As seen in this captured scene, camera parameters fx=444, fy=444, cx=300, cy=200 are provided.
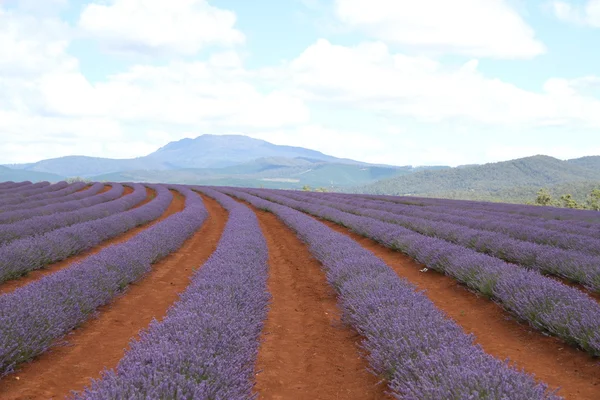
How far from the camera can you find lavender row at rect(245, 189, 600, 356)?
388 centimetres

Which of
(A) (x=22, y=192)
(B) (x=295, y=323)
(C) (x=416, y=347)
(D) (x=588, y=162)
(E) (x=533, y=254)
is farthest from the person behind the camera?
(D) (x=588, y=162)

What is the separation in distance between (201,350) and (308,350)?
159 cm

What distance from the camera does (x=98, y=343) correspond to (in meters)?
4.23

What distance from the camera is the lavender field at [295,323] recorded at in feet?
9.14

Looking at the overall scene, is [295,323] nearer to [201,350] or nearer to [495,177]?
[201,350]

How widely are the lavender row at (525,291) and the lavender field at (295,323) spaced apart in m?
0.02

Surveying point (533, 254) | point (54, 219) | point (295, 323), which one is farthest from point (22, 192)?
point (533, 254)

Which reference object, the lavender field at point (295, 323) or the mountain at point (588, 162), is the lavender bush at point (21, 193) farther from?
the mountain at point (588, 162)

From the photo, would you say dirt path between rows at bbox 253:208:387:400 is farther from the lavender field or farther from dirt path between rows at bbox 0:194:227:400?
dirt path between rows at bbox 0:194:227:400

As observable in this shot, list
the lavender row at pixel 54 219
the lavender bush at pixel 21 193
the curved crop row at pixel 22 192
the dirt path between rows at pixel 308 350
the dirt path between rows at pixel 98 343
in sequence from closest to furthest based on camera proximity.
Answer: the dirt path between rows at pixel 98 343 < the dirt path between rows at pixel 308 350 < the lavender row at pixel 54 219 < the lavender bush at pixel 21 193 < the curved crop row at pixel 22 192

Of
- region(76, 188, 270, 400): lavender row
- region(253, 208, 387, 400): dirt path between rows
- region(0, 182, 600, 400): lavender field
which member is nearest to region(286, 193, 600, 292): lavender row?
region(0, 182, 600, 400): lavender field

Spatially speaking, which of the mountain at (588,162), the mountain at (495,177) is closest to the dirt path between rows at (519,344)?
the mountain at (495,177)

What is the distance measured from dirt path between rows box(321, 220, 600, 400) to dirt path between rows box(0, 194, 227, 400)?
10.3 ft

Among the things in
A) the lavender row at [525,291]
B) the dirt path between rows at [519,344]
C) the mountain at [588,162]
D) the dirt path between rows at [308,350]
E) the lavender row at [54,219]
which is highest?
the mountain at [588,162]
